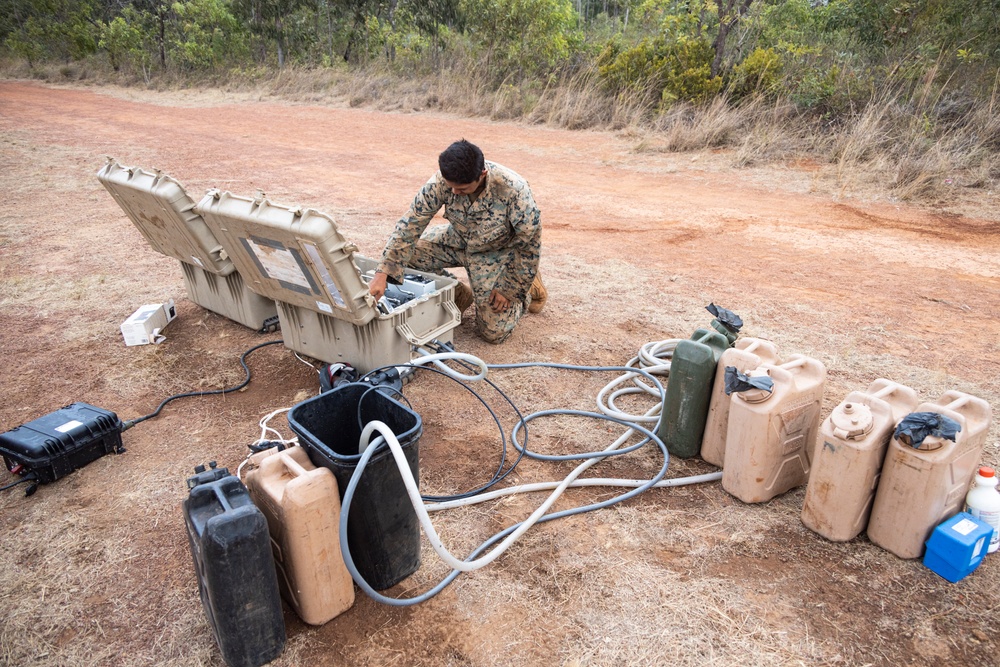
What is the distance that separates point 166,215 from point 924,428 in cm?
399

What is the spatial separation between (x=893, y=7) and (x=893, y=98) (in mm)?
2691

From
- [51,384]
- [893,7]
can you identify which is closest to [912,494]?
[51,384]

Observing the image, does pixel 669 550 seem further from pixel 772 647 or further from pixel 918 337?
pixel 918 337

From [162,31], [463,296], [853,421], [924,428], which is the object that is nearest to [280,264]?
[463,296]

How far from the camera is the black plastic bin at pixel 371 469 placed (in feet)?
7.15

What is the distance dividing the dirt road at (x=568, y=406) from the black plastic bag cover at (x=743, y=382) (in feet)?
1.88

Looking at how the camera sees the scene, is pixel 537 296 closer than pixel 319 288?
No

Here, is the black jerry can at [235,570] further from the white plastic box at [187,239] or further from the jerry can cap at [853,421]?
the white plastic box at [187,239]

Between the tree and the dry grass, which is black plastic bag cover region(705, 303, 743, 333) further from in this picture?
the tree

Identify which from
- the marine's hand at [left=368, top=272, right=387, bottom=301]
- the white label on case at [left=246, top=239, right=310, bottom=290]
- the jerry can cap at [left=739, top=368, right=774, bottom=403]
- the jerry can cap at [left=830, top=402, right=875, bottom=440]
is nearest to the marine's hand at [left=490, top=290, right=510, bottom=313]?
the marine's hand at [left=368, top=272, right=387, bottom=301]

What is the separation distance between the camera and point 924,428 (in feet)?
7.66

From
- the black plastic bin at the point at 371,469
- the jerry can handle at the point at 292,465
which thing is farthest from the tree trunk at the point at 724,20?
the jerry can handle at the point at 292,465

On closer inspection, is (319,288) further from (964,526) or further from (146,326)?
(964,526)

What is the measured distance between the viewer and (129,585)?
2514 millimetres
